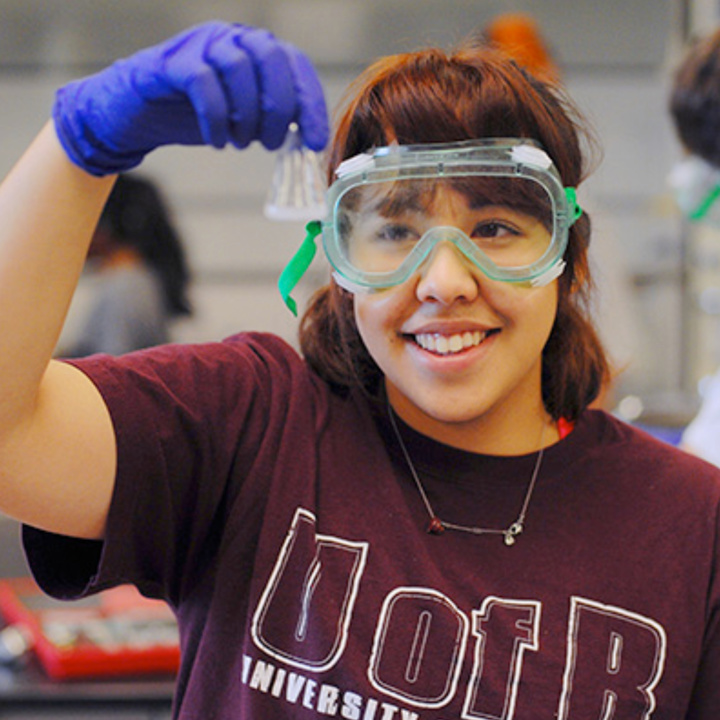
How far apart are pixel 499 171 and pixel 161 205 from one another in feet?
8.19

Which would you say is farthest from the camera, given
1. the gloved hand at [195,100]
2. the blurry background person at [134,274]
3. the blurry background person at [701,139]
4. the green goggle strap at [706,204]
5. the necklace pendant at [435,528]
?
the blurry background person at [134,274]

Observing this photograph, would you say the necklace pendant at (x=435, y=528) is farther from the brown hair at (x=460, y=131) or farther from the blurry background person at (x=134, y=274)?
the blurry background person at (x=134, y=274)

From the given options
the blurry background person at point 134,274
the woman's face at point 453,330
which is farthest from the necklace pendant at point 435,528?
the blurry background person at point 134,274

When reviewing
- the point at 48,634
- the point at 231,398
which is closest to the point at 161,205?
the point at 48,634

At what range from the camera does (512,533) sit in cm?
137

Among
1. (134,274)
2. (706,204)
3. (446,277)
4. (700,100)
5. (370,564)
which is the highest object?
(700,100)

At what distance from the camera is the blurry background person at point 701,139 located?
7.81 feet

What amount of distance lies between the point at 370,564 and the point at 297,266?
373mm

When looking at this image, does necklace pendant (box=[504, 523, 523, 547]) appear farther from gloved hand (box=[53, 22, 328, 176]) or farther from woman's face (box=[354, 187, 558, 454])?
gloved hand (box=[53, 22, 328, 176])

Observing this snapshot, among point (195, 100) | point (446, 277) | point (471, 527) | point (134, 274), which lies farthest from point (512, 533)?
point (134, 274)

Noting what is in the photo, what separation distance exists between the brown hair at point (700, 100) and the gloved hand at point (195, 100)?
4.88 feet

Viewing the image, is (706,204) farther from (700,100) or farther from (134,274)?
(134,274)

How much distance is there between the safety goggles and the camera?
131 centimetres

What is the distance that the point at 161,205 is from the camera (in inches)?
144
